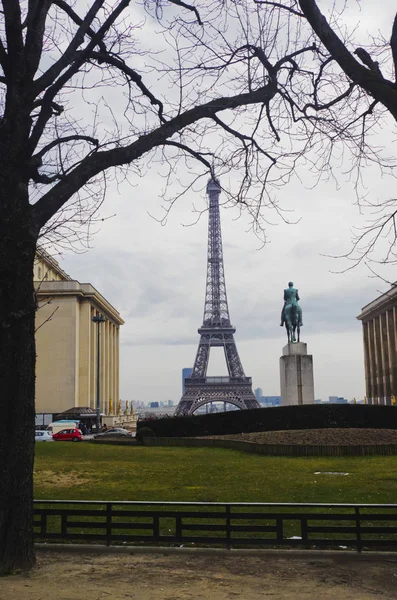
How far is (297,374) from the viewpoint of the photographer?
34.3 m

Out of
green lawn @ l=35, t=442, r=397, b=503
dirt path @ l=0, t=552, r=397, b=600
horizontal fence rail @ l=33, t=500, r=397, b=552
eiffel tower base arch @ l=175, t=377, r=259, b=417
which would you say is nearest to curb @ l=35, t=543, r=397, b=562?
dirt path @ l=0, t=552, r=397, b=600

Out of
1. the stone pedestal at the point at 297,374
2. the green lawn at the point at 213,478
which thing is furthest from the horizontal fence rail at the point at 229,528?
the stone pedestal at the point at 297,374

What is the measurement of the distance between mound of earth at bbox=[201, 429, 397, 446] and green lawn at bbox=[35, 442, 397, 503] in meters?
1.91

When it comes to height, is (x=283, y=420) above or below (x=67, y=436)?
above

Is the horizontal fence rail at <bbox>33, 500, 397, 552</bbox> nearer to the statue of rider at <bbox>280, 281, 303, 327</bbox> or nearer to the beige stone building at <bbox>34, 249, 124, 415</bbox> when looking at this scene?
the statue of rider at <bbox>280, 281, 303, 327</bbox>

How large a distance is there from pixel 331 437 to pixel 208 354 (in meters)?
75.5

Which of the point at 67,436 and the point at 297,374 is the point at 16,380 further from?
the point at 67,436

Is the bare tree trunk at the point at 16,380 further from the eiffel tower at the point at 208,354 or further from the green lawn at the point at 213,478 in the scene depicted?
the eiffel tower at the point at 208,354

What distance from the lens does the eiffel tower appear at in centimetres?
8981

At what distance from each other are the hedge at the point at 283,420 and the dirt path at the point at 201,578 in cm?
2187

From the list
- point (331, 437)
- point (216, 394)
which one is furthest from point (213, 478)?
point (216, 394)

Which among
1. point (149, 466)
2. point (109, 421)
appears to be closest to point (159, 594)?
point (149, 466)

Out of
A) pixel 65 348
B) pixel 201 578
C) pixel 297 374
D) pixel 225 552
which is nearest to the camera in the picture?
pixel 201 578

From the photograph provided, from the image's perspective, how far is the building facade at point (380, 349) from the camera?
87.8m
